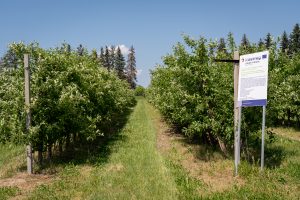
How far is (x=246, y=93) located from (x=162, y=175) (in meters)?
3.81

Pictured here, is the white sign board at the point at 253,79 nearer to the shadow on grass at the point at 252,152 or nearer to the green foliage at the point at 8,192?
the shadow on grass at the point at 252,152

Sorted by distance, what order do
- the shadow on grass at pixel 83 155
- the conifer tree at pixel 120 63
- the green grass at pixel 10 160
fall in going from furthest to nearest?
the conifer tree at pixel 120 63 → the shadow on grass at pixel 83 155 → the green grass at pixel 10 160

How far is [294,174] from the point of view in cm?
1190

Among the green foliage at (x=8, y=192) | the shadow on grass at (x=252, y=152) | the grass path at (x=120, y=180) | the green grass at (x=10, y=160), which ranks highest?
the shadow on grass at (x=252, y=152)

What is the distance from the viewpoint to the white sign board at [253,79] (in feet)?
35.3

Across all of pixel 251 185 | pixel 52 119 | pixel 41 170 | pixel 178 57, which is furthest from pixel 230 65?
pixel 41 170

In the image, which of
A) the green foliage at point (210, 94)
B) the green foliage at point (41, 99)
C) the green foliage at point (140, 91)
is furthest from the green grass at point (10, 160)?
the green foliage at point (140, 91)

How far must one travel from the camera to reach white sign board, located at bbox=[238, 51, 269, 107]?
35.3 ft

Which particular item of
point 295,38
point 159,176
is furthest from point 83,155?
point 295,38

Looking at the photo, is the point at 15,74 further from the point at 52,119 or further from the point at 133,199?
the point at 133,199

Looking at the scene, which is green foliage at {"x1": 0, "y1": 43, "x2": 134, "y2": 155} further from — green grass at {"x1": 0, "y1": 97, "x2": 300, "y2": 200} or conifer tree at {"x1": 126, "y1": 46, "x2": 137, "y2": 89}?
conifer tree at {"x1": 126, "y1": 46, "x2": 137, "y2": 89}

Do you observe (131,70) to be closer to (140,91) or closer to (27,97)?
(140,91)

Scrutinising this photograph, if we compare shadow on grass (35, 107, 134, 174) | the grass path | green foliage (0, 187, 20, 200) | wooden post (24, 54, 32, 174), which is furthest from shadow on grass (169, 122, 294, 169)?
green foliage (0, 187, 20, 200)

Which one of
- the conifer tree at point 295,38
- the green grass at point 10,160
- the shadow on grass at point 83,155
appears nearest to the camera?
the green grass at point 10,160
